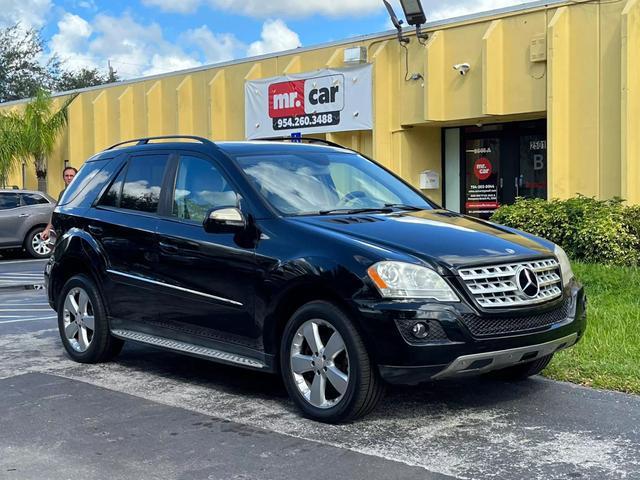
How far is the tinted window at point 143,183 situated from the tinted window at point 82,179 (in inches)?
21.4

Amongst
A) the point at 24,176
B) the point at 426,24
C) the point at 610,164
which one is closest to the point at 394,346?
the point at 610,164

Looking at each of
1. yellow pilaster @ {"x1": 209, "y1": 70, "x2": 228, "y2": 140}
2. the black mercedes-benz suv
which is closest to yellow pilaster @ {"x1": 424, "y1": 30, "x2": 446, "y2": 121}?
yellow pilaster @ {"x1": 209, "y1": 70, "x2": 228, "y2": 140}

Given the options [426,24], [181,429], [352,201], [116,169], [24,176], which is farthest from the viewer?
[24,176]

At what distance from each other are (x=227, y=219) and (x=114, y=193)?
1.91 metres

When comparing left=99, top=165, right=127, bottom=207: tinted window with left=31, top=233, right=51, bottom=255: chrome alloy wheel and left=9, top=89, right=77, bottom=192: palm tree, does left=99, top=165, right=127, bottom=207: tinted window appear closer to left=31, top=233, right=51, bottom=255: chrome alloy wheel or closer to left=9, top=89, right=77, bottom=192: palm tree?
left=31, top=233, right=51, bottom=255: chrome alloy wheel

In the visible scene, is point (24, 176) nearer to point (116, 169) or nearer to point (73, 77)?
point (116, 169)

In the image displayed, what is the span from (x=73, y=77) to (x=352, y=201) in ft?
176

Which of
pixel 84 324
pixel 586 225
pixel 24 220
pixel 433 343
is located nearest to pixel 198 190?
pixel 84 324

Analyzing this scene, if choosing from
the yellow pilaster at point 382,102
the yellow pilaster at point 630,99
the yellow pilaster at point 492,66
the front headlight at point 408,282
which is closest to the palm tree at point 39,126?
the yellow pilaster at point 382,102

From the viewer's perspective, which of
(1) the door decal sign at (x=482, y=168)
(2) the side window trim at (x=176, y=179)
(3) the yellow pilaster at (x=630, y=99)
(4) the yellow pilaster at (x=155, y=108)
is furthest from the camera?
(4) the yellow pilaster at (x=155, y=108)

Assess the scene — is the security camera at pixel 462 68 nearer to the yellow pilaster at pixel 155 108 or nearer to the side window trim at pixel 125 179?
the yellow pilaster at pixel 155 108

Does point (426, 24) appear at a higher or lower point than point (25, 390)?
higher

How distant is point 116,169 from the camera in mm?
7312

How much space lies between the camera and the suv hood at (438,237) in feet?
16.7
